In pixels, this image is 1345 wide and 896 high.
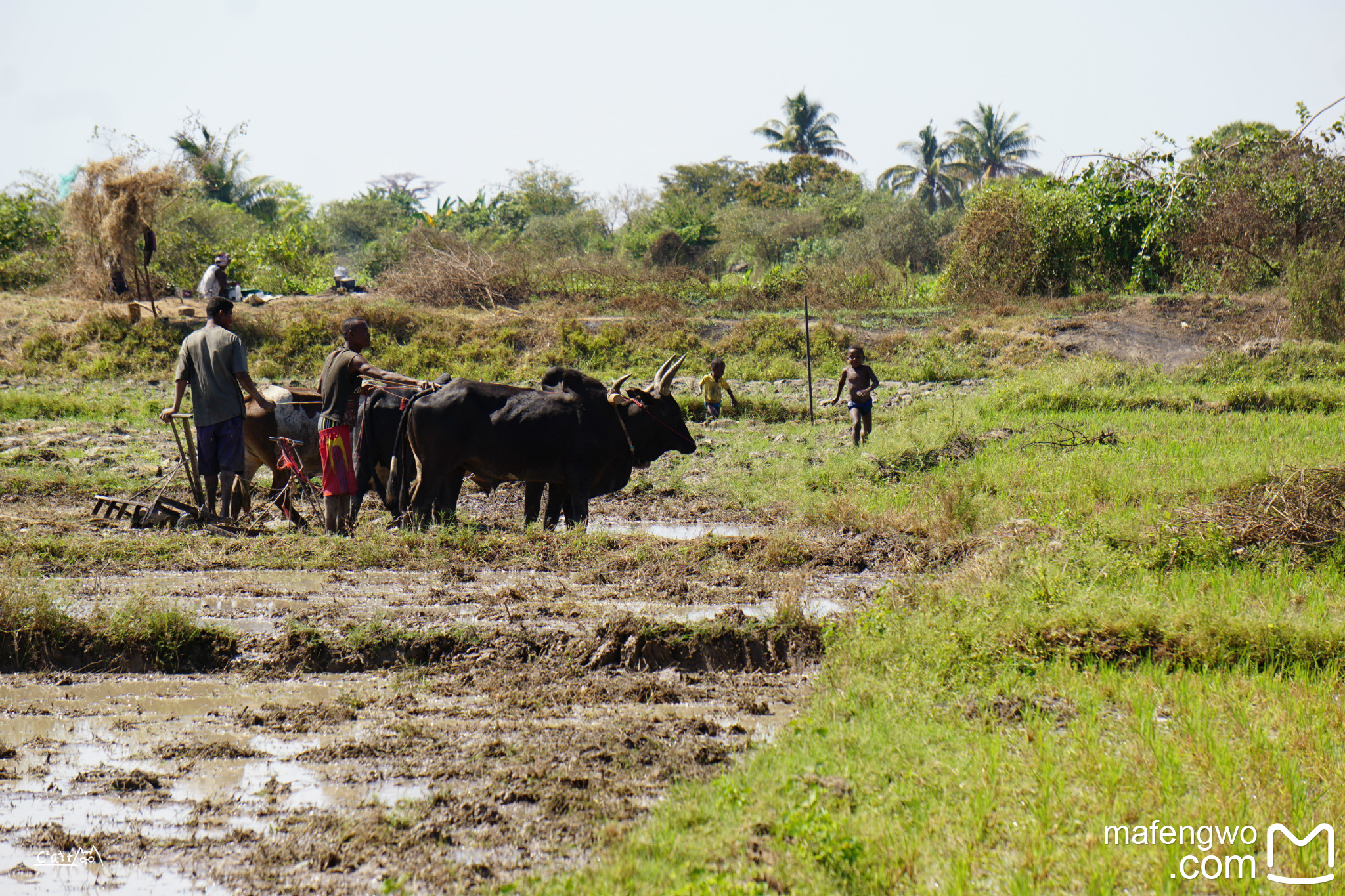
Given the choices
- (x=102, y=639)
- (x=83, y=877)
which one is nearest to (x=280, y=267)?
(x=102, y=639)

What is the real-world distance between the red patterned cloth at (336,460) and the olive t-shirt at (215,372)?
0.76m

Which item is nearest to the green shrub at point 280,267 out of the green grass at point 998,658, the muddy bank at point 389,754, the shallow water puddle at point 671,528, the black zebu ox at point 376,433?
the green grass at point 998,658

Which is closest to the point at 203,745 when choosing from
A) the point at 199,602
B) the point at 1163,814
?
the point at 199,602

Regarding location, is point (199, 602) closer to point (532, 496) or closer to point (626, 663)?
point (626, 663)

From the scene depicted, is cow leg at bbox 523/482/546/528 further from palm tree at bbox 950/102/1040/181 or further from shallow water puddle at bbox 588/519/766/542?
palm tree at bbox 950/102/1040/181

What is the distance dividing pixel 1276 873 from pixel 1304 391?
13331mm

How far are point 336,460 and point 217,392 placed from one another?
3.51 feet

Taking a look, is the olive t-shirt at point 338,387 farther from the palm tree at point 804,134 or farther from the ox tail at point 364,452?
the palm tree at point 804,134

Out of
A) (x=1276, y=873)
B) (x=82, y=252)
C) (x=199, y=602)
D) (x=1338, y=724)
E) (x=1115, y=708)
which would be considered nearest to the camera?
(x=1276, y=873)

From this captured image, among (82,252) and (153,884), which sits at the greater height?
(82,252)

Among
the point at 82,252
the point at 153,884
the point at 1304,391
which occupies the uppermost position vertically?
the point at 82,252

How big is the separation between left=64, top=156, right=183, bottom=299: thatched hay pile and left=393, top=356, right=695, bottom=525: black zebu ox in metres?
15.9

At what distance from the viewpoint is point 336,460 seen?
8758 mm

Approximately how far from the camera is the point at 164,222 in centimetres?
2430
